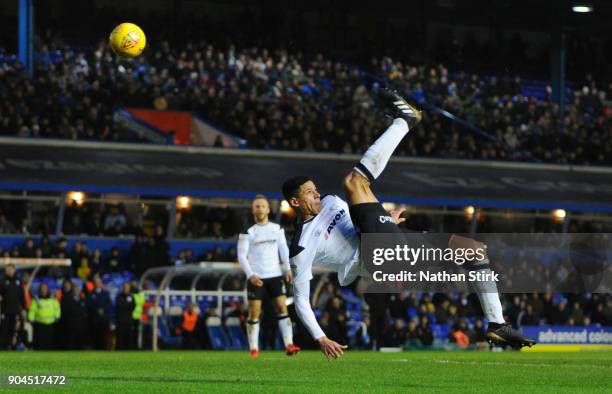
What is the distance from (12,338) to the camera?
2681cm

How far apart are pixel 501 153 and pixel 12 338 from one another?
66.5 feet

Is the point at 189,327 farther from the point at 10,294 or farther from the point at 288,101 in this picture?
the point at 288,101

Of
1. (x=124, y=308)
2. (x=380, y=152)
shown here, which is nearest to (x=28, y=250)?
(x=124, y=308)

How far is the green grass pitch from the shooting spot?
1177cm

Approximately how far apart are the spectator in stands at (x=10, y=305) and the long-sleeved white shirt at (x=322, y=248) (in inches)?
627

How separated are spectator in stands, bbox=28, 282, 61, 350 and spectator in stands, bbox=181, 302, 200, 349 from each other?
334 cm

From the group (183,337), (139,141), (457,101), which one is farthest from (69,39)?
(183,337)

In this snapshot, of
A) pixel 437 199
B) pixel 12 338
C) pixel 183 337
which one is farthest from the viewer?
pixel 437 199

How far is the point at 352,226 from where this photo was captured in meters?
11.6

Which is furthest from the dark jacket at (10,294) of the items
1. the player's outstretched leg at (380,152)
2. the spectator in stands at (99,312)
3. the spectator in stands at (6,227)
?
the player's outstretched leg at (380,152)

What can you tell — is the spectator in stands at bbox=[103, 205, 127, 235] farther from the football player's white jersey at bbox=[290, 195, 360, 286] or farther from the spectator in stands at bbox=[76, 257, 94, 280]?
the football player's white jersey at bbox=[290, 195, 360, 286]

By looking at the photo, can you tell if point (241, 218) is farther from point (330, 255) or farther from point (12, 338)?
point (330, 255)

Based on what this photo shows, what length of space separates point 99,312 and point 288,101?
43.1ft

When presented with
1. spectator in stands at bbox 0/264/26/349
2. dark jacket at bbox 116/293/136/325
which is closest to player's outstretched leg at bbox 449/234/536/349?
spectator in stands at bbox 0/264/26/349
